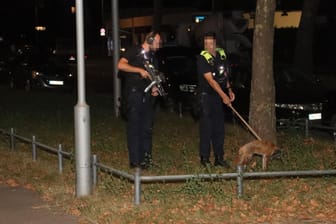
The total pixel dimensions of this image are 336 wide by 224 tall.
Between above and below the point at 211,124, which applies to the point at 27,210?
below

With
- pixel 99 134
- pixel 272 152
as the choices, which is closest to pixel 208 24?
pixel 99 134

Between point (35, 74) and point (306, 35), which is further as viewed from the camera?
point (306, 35)

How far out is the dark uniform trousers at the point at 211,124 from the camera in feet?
28.0

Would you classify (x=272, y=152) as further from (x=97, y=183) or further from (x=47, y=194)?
(x=47, y=194)

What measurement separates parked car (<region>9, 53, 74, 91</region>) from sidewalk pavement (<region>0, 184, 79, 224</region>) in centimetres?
1535

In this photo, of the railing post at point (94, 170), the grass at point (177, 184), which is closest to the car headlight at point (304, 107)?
the grass at point (177, 184)

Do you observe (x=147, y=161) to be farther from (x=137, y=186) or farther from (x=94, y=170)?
(x=137, y=186)

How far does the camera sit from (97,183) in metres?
7.73

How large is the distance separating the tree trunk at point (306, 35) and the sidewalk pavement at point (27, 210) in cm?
1813

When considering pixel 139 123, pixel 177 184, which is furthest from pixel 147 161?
pixel 177 184

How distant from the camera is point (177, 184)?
7.72 metres

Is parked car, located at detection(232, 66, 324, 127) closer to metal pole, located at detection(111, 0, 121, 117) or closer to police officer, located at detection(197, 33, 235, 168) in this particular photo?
metal pole, located at detection(111, 0, 121, 117)

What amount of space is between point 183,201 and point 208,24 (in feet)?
78.2

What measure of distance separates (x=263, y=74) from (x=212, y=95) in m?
1.39
